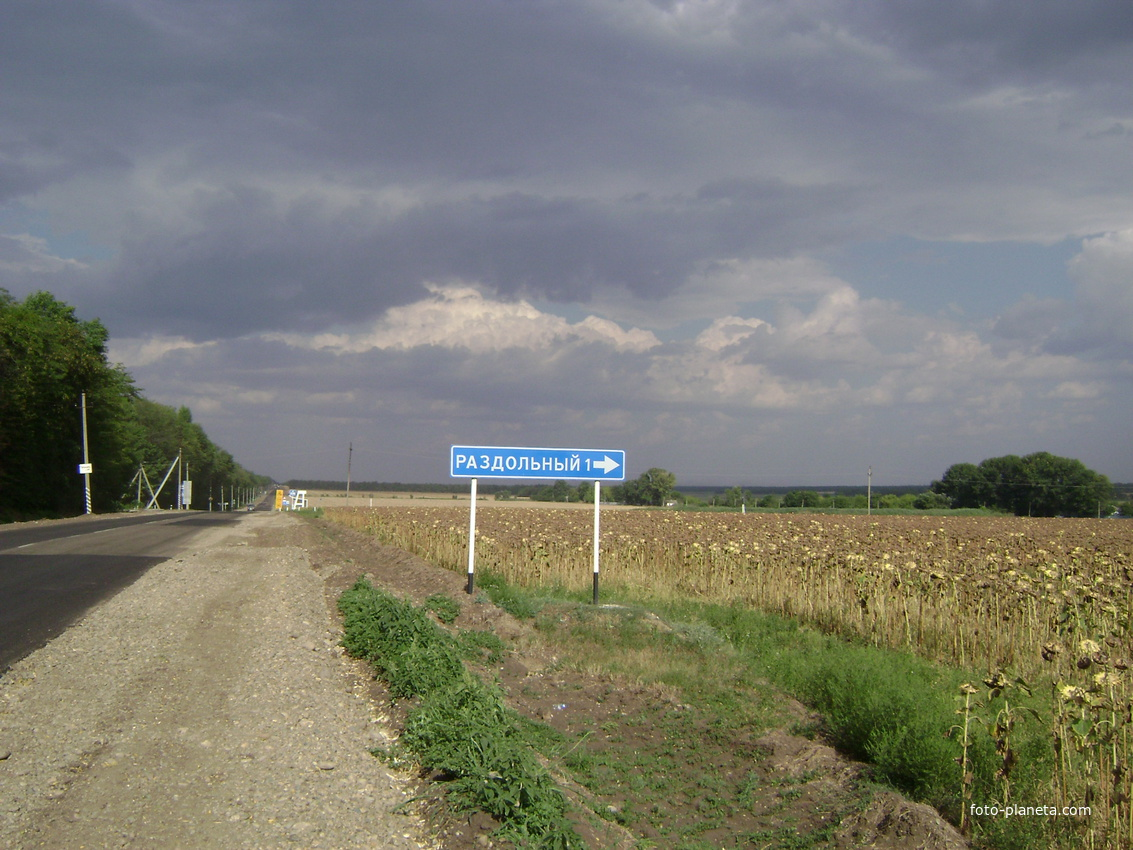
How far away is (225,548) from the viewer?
20344mm

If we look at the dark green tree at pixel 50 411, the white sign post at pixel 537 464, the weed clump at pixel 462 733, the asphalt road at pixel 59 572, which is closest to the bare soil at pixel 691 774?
the weed clump at pixel 462 733

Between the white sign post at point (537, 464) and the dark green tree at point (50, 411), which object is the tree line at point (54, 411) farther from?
the white sign post at point (537, 464)

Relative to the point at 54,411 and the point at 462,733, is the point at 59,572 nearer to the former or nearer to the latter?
the point at 462,733

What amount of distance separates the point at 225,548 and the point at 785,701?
16409mm

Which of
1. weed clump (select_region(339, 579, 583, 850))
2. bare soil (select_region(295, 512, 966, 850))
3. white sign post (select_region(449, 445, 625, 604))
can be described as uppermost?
white sign post (select_region(449, 445, 625, 604))

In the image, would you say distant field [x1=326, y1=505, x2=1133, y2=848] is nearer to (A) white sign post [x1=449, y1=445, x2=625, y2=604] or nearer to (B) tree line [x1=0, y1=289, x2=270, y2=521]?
(A) white sign post [x1=449, y1=445, x2=625, y2=604]

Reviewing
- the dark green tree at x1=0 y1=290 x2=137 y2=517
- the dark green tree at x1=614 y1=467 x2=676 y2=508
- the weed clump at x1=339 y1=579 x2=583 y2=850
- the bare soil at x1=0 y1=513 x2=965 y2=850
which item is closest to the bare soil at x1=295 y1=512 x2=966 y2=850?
the bare soil at x1=0 y1=513 x2=965 y2=850

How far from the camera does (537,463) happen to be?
12812 millimetres

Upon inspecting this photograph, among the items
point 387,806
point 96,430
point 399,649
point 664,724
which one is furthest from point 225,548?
point 96,430

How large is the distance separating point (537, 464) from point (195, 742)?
7.66 meters

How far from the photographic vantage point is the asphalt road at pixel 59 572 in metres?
9.38

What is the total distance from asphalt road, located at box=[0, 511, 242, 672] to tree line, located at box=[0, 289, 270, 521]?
19.1 m

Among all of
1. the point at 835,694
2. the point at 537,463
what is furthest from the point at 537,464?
the point at 835,694

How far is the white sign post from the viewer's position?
12565mm
